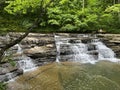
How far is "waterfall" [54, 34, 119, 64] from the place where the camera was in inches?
470

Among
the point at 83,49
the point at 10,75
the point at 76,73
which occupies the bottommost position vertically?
the point at 76,73

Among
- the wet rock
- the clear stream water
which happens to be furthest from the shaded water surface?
the wet rock

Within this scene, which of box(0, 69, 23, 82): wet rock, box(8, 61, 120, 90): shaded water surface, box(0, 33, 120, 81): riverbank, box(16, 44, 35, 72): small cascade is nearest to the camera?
box(8, 61, 120, 90): shaded water surface

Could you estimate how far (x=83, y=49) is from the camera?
12727mm

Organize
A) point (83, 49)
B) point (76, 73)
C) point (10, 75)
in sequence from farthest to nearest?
1. point (83, 49)
2. point (76, 73)
3. point (10, 75)

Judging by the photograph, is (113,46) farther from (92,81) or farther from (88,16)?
(92,81)

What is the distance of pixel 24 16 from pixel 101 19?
6529 millimetres

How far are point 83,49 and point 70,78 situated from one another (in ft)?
15.9

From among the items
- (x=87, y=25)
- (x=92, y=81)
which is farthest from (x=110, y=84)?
(x=87, y=25)

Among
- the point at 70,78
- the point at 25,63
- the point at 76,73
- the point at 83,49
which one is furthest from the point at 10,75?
the point at 83,49

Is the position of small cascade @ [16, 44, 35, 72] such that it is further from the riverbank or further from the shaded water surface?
the shaded water surface

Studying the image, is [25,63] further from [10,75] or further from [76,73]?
[76,73]

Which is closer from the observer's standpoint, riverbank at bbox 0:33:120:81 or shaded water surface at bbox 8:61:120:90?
shaded water surface at bbox 8:61:120:90

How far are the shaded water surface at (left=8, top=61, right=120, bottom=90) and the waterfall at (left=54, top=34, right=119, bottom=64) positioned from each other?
4.94 feet
